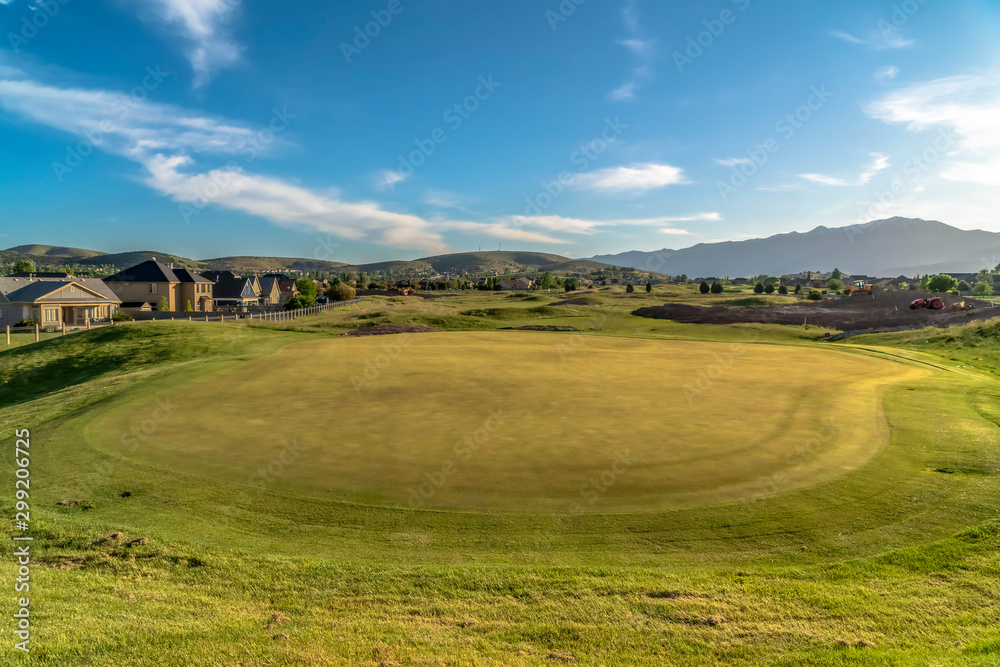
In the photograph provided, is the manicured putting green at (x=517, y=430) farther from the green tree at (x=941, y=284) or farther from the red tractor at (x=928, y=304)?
the green tree at (x=941, y=284)

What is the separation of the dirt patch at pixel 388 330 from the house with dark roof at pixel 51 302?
133ft

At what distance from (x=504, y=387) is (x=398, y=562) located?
1375 centimetres

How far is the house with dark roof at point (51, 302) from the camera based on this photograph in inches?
2498

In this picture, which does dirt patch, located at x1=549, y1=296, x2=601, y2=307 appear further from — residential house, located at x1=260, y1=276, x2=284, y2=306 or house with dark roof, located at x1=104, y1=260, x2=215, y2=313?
house with dark roof, located at x1=104, y1=260, x2=215, y2=313

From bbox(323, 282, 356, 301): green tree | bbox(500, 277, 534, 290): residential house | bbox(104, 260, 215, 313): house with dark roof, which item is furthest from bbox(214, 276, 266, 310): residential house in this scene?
bbox(500, 277, 534, 290): residential house

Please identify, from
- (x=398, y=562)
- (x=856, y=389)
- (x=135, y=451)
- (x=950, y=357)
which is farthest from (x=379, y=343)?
(x=950, y=357)

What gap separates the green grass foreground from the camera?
242 inches

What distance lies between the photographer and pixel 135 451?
13406mm

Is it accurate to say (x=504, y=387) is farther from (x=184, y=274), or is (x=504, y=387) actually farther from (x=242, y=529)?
(x=184, y=274)

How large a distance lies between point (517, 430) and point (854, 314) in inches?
2342

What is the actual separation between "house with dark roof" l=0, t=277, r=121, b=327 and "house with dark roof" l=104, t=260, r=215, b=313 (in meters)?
9.01

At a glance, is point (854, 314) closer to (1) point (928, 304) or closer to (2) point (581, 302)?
(1) point (928, 304)

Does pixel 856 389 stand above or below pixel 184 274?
below

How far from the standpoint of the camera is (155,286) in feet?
267
